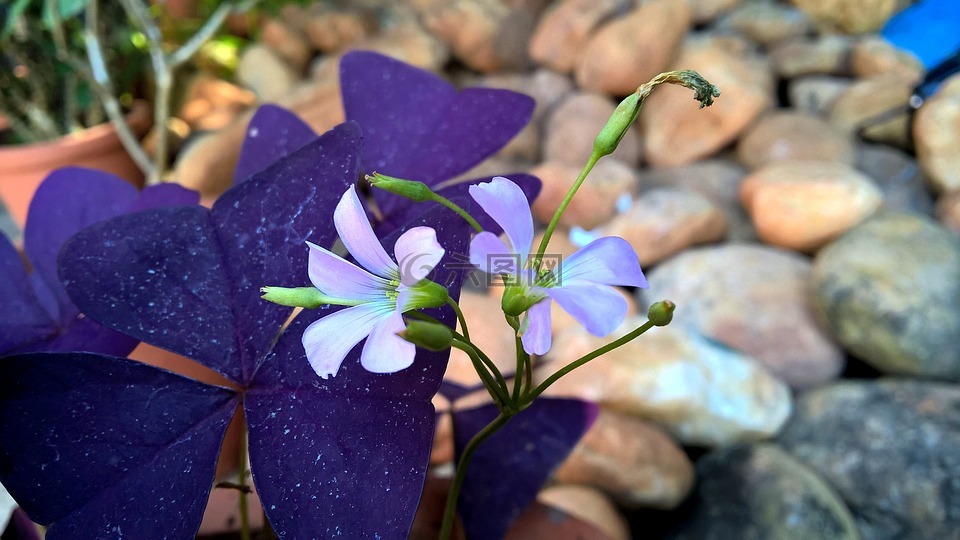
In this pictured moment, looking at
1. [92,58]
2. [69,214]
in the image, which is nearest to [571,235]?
[69,214]

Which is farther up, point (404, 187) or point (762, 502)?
point (404, 187)

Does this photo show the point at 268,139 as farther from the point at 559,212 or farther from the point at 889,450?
the point at 889,450

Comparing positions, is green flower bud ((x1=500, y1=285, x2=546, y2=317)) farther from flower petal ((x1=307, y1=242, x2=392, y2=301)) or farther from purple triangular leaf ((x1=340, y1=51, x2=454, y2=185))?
purple triangular leaf ((x1=340, y1=51, x2=454, y2=185))

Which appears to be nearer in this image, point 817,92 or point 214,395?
point 214,395

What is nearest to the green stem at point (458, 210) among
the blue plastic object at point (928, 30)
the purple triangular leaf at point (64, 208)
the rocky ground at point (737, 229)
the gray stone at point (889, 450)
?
the purple triangular leaf at point (64, 208)

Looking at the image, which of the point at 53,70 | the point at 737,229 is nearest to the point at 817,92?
the point at 737,229
